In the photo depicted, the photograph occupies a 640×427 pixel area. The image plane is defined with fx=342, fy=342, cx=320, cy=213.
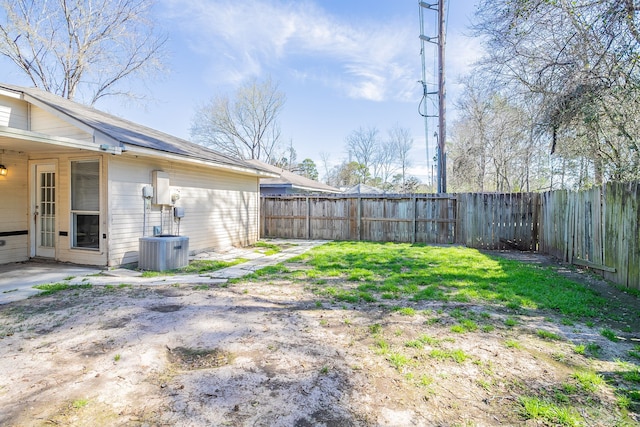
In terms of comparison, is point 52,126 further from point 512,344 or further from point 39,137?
point 512,344

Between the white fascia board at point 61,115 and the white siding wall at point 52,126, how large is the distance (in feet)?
0.63

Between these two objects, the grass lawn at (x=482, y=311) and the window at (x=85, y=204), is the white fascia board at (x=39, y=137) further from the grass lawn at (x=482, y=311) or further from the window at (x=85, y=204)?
the grass lawn at (x=482, y=311)

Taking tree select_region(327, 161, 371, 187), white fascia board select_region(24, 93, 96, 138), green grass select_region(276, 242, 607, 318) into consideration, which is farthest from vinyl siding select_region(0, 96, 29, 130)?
tree select_region(327, 161, 371, 187)

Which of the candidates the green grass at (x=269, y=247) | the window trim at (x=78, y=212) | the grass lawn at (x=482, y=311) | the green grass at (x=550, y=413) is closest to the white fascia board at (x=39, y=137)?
the window trim at (x=78, y=212)

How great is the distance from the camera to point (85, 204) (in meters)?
6.77

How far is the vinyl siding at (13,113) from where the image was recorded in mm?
6633

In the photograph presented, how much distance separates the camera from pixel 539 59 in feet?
23.1

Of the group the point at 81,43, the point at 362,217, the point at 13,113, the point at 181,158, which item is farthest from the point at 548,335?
the point at 81,43

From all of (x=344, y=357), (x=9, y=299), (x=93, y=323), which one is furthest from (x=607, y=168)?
(x=9, y=299)

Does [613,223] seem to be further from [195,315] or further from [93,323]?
[93,323]

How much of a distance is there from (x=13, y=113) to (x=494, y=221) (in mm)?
12036

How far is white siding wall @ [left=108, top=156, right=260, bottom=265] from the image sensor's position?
669 centimetres

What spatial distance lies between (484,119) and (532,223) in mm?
11242

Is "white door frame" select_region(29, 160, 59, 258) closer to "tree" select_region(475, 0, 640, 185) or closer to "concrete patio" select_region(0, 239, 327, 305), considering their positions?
"concrete patio" select_region(0, 239, 327, 305)
